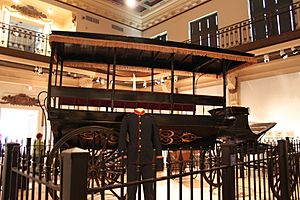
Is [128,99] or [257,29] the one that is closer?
[128,99]

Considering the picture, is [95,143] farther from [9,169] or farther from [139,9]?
[139,9]

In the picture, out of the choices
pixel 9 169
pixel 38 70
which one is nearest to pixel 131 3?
pixel 38 70

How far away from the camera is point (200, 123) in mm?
4109

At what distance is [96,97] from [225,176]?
237 cm

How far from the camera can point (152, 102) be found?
4.02 metres

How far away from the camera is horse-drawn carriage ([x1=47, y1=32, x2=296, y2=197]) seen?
3.67 metres

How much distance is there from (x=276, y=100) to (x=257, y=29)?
100 inches

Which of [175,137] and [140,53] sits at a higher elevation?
[140,53]

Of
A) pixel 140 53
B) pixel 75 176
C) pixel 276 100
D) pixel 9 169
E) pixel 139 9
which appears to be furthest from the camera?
pixel 139 9

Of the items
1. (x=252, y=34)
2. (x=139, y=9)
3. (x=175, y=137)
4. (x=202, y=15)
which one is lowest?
(x=175, y=137)

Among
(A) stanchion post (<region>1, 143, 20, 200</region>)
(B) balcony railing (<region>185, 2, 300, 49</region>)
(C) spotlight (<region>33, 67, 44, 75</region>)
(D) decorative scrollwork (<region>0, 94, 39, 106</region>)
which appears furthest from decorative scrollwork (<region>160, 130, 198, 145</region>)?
(D) decorative scrollwork (<region>0, 94, 39, 106</region>)

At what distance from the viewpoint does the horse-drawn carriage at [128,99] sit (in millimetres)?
3668

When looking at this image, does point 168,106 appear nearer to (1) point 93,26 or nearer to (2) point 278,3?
(2) point 278,3

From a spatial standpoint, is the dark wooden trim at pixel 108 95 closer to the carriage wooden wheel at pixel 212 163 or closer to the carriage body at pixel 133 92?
the carriage body at pixel 133 92
